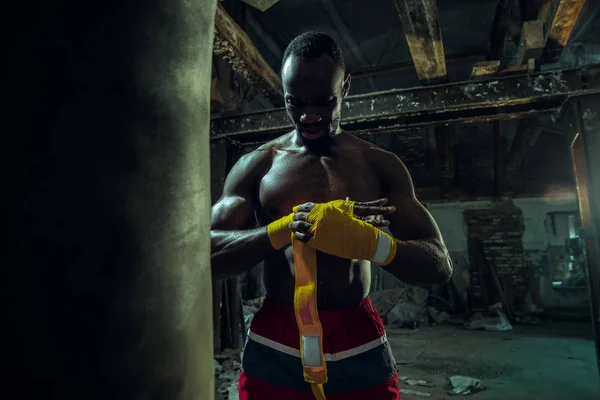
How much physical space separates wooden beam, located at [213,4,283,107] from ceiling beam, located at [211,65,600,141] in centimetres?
28

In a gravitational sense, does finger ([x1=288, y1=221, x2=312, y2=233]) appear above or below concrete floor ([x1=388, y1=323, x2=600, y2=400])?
above

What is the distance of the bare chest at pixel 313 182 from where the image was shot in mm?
1857

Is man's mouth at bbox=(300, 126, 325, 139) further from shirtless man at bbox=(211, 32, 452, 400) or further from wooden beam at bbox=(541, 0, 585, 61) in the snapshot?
wooden beam at bbox=(541, 0, 585, 61)

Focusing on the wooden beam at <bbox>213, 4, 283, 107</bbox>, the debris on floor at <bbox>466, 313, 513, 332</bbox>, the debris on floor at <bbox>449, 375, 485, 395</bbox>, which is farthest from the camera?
the debris on floor at <bbox>466, 313, 513, 332</bbox>

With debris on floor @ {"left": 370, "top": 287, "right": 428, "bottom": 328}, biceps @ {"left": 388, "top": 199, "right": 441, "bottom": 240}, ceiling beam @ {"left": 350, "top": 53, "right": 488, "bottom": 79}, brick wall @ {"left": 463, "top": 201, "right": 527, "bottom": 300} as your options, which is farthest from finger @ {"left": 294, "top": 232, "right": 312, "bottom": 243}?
brick wall @ {"left": 463, "top": 201, "right": 527, "bottom": 300}

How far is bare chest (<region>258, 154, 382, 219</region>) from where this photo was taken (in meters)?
1.86

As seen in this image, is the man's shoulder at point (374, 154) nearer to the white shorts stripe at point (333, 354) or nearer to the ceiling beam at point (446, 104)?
the white shorts stripe at point (333, 354)

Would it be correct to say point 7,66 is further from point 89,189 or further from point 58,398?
point 58,398

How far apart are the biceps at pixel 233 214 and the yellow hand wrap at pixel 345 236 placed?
0.47m

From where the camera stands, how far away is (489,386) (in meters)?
4.51

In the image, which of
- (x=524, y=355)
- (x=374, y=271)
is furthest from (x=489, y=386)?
(x=374, y=271)

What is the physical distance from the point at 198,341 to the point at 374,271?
10.6 m

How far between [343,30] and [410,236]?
4993 millimetres

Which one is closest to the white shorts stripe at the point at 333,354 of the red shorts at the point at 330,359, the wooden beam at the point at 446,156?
the red shorts at the point at 330,359
